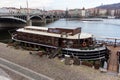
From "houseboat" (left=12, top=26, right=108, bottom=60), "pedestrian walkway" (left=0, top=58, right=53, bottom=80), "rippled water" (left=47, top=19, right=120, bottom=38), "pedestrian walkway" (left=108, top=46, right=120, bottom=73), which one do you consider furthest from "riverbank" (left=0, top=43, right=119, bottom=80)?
"rippled water" (left=47, top=19, right=120, bottom=38)

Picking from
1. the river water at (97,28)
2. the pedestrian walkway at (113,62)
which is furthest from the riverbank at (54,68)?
the river water at (97,28)

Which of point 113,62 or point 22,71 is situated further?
point 113,62

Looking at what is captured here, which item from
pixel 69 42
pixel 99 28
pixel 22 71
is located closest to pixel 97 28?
pixel 99 28

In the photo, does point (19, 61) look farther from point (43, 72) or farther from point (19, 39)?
point (19, 39)

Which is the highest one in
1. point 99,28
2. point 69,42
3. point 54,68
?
point 69,42

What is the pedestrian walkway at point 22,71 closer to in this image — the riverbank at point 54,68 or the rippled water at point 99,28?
the riverbank at point 54,68

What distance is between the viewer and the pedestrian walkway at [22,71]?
1758 centimetres

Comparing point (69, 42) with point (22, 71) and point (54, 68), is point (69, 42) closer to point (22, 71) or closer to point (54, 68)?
point (54, 68)

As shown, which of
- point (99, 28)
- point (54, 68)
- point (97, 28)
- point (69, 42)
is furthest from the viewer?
point (99, 28)

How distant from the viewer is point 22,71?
1898 centimetres

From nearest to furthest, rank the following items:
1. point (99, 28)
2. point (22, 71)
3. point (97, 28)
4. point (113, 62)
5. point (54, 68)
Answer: point (22, 71) → point (54, 68) → point (113, 62) → point (97, 28) → point (99, 28)

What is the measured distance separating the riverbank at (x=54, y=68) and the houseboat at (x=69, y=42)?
2577 millimetres

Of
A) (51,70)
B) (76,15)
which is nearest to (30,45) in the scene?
(51,70)

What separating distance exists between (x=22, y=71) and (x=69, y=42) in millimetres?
8045
